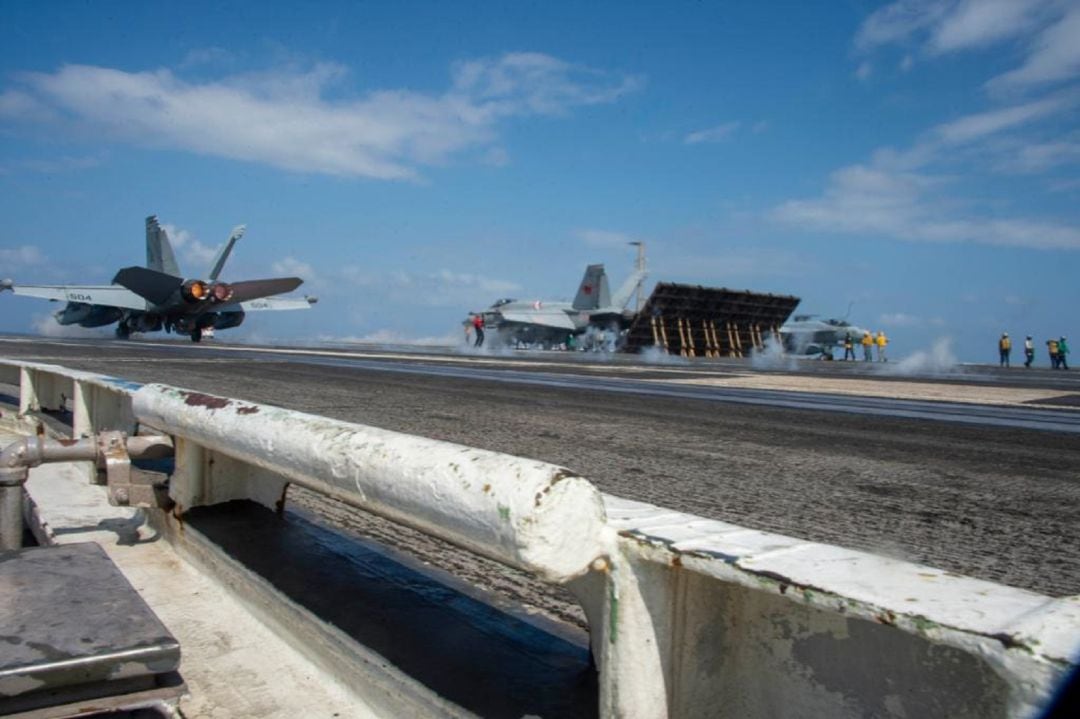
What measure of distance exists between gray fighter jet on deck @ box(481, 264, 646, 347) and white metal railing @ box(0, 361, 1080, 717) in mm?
53386

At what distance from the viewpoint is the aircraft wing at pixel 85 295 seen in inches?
1608

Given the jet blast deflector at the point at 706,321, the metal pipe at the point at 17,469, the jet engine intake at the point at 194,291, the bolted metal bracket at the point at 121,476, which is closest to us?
the metal pipe at the point at 17,469

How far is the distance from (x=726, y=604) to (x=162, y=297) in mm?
38807

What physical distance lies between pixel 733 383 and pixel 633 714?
1459 centimetres

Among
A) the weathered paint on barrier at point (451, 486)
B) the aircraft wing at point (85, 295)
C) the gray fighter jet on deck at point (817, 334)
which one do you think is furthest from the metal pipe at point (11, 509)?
the gray fighter jet on deck at point (817, 334)

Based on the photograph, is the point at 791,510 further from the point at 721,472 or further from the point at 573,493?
the point at 573,493

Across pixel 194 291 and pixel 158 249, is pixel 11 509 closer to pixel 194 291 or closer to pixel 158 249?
pixel 194 291

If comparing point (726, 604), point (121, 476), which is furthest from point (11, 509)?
point (726, 604)

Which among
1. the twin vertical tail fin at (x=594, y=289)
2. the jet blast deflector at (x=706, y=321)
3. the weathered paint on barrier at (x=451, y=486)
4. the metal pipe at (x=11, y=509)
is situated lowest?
the metal pipe at (x=11, y=509)

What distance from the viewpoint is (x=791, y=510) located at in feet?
12.7

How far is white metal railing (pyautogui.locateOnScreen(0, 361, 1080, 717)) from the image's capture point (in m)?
0.97

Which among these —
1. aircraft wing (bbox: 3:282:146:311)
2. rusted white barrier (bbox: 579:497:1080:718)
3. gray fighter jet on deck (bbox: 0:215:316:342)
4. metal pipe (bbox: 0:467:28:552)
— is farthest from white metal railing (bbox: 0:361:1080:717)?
aircraft wing (bbox: 3:282:146:311)

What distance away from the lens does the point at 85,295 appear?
41219 mm

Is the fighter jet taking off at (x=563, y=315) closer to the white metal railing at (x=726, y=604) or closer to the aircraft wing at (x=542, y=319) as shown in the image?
the aircraft wing at (x=542, y=319)
